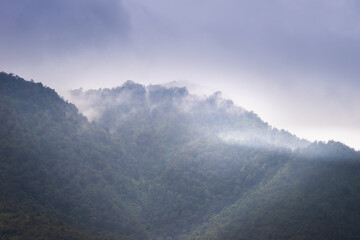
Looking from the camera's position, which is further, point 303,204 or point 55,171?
point 55,171

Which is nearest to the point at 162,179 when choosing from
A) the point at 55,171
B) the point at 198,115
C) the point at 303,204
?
the point at 55,171

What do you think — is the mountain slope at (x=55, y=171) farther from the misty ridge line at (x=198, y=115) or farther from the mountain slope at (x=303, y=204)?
the misty ridge line at (x=198, y=115)

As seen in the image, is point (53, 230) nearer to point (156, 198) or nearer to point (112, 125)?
point (156, 198)

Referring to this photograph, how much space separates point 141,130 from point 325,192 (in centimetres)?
10442

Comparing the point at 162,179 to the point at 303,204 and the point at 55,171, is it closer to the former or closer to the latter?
the point at 55,171

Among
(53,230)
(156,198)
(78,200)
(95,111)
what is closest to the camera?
(53,230)

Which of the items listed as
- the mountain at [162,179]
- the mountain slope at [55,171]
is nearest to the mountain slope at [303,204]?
the mountain at [162,179]

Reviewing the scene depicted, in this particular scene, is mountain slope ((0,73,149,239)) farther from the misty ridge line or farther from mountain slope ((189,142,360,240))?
the misty ridge line

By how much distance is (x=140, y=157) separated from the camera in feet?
506

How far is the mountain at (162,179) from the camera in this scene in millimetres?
84375

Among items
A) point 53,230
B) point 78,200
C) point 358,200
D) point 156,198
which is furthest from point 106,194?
point 358,200

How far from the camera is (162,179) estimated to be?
440 ft

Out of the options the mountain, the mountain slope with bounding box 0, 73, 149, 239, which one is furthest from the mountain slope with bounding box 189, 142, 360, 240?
the mountain slope with bounding box 0, 73, 149, 239

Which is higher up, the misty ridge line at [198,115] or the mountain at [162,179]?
the misty ridge line at [198,115]
